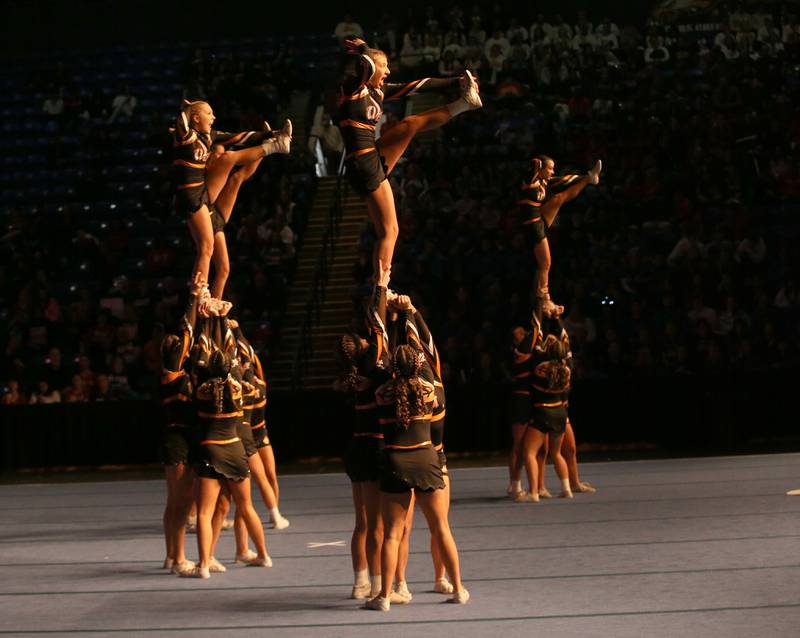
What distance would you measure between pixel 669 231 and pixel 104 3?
14.0m

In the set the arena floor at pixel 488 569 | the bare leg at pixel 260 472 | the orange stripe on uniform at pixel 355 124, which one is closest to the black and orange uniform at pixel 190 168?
the orange stripe on uniform at pixel 355 124

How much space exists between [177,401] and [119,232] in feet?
36.3

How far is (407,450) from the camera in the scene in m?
6.65

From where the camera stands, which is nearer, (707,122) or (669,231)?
(669,231)

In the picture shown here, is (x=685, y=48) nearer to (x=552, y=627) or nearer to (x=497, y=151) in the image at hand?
(x=497, y=151)

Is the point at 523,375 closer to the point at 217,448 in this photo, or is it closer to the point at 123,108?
the point at 217,448

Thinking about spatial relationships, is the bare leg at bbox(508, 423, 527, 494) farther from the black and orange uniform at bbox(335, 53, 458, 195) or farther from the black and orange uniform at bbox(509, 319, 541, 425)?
the black and orange uniform at bbox(335, 53, 458, 195)

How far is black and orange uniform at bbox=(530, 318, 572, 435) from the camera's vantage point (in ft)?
36.1

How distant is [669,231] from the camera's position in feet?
54.1

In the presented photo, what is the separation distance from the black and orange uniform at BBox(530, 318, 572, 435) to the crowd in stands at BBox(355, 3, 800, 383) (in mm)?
3808

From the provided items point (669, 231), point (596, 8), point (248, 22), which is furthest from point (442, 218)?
point (248, 22)

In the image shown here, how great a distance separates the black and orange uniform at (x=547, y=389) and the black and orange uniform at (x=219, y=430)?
3.58 meters

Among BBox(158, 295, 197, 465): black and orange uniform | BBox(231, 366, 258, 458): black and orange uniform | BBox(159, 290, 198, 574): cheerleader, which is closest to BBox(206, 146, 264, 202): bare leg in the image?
BBox(159, 290, 198, 574): cheerleader

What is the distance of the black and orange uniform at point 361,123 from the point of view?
6391 millimetres
